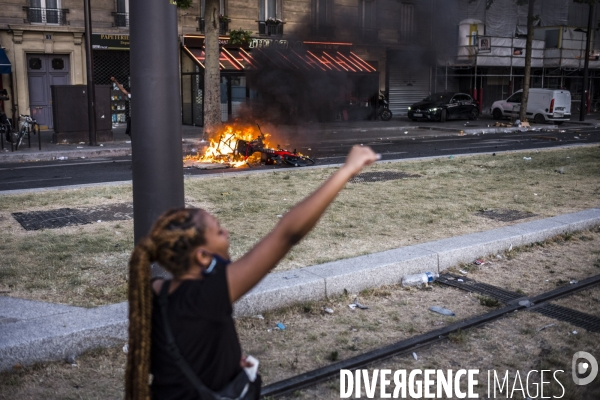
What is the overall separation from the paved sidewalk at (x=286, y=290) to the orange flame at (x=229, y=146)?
7913mm

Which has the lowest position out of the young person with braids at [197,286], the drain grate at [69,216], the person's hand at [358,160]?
the drain grate at [69,216]

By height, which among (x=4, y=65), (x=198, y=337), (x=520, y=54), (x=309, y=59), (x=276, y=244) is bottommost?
(x=198, y=337)

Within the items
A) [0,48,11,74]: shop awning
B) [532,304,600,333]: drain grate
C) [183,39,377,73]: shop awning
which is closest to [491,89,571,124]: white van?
[183,39,377,73]: shop awning

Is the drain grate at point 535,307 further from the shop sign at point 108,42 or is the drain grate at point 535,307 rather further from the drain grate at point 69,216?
the shop sign at point 108,42

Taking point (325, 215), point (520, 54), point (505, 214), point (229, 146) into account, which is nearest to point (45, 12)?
point (229, 146)

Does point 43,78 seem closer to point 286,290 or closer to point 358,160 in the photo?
point 286,290

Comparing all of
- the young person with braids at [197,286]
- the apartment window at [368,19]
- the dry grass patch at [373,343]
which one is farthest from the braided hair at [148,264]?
the apartment window at [368,19]

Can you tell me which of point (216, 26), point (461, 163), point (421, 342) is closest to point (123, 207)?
point (421, 342)

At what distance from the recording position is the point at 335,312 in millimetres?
5148

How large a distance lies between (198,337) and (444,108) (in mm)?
29133

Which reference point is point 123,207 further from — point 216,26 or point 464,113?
point 464,113

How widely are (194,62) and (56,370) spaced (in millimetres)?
22403

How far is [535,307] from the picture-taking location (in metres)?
5.21

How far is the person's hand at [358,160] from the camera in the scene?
2.16 meters
